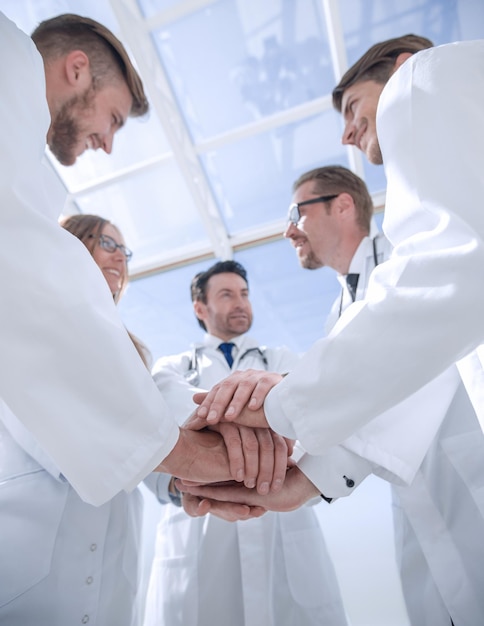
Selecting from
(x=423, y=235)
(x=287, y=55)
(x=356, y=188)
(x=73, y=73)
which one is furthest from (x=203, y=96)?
(x=423, y=235)

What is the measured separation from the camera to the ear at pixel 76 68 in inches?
51.7

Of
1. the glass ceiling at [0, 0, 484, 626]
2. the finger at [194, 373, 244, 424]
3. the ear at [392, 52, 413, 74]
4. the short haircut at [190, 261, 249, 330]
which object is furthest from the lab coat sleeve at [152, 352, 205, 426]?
the ear at [392, 52, 413, 74]

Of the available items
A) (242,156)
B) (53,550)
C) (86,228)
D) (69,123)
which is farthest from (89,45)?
(242,156)

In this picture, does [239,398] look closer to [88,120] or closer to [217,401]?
[217,401]

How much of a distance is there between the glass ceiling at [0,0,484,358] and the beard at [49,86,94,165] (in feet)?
5.25

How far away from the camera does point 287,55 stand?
287 cm

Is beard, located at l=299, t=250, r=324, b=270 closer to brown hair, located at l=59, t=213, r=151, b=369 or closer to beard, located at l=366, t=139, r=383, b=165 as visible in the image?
beard, located at l=366, t=139, r=383, b=165

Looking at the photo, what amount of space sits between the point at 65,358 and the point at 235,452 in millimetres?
512

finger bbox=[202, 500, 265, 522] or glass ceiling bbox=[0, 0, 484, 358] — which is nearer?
finger bbox=[202, 500, 265, 522]

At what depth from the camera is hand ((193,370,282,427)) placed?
1008 millimetres

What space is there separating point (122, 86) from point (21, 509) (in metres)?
1.40

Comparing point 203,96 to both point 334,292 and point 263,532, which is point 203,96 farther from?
point 263,532

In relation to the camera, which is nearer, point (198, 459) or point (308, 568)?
point (198, 459)

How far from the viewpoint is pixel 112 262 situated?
1.80 meters
